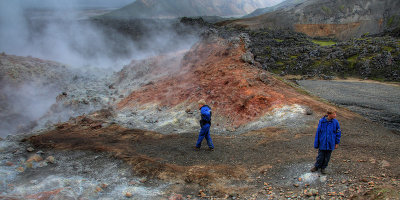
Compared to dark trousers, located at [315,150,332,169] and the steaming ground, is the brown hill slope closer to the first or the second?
the steaming ground

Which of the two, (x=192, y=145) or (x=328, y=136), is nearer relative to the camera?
(x=328, y=136)

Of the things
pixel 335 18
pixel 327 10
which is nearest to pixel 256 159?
pixel 335 18

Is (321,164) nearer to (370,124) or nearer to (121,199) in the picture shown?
(121,199)

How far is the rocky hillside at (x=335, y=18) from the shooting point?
52875 mm

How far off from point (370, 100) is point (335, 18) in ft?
166

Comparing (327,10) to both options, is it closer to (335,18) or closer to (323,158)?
(335,18)

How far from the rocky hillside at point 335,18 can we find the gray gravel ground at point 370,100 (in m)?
40.6

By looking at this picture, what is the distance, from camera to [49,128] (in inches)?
396

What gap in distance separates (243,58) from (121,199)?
975 cm

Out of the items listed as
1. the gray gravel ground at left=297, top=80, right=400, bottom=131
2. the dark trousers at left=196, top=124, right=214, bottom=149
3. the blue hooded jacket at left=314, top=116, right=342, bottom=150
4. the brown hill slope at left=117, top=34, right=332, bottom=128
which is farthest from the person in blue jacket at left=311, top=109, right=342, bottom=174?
the gray gravel ground at left=297, top=80, right=400, bottom=131

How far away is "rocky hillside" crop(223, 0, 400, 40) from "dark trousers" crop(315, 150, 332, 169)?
54.6 m

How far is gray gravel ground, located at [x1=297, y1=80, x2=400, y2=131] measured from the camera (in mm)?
11258

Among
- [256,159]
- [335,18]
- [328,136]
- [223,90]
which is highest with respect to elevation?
[335,18]

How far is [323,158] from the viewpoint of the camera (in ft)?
17.2
